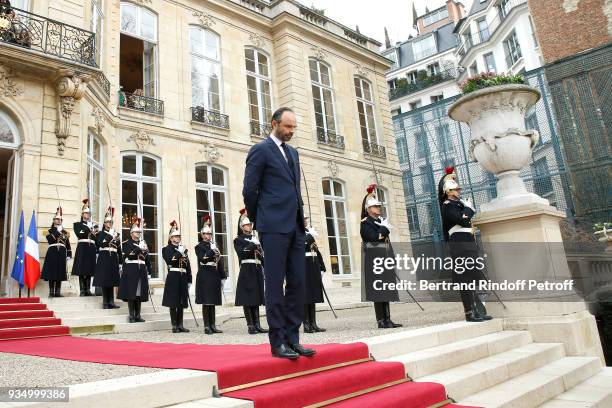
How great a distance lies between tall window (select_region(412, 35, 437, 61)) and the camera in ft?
125

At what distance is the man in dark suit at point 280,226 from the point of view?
3.08 meters

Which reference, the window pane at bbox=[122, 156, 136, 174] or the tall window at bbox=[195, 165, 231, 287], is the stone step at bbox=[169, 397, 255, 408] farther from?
the tall window at bbox=[195, 165, 231, 287]

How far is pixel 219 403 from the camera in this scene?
8.05 feet

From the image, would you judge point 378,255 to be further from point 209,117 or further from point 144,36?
point 144,36

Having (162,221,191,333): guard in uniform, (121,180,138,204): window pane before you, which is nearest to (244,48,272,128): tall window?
(121,180,138,204): window pane

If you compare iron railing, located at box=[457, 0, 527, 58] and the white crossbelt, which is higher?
iron railing, located at box=[457, 0, 527, 58]

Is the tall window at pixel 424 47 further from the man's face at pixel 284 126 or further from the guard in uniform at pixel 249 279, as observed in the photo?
the man's face at pixel 284 126

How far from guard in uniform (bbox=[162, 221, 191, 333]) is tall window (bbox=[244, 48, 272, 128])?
7709 mm

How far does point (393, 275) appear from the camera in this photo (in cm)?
571

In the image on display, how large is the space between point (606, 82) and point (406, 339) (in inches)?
655

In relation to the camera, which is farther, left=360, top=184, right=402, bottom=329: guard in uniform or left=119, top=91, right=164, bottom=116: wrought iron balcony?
left=119, top=91, right=164, bottom=116: wrought iron balcony

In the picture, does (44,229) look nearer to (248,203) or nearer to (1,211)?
(1,211)

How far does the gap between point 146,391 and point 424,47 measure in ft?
133

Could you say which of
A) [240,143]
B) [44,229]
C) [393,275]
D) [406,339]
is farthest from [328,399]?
[240,143]
